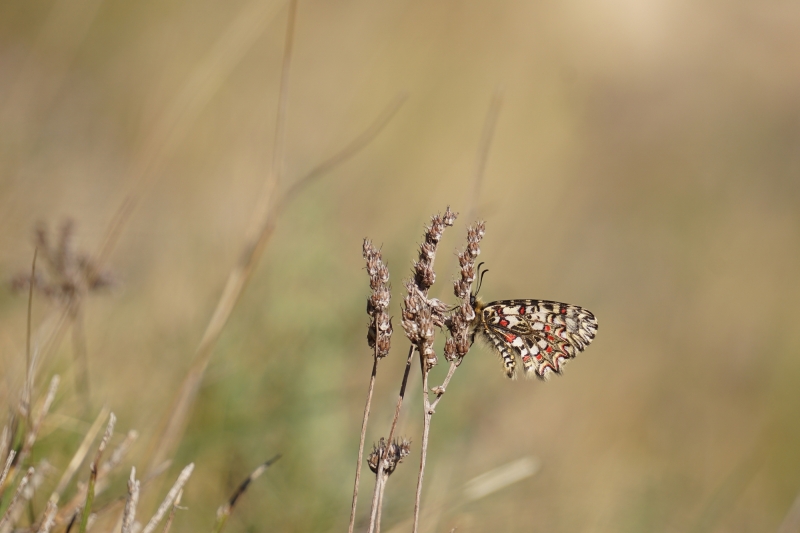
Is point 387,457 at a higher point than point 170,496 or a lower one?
higher

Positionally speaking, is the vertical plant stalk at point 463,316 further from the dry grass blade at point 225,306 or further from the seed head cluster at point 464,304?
the dry grass blade at point 225,306

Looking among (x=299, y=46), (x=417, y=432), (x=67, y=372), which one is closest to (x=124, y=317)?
(x=67, y=372)

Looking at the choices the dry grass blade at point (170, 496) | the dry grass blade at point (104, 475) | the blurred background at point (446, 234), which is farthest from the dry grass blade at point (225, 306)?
the dry grass blade at point (170, 496)

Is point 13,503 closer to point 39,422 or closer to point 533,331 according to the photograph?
point 39,422

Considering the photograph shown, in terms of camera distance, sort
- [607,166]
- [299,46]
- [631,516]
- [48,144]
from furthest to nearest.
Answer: [607,166] → [299,46] → [48,144] → [631,516]

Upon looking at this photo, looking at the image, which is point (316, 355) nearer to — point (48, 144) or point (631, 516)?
point (631, 516)

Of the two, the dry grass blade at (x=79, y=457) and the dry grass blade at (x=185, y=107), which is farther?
the dry grass blade at (x=185, y=107)

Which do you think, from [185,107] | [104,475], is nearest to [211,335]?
[104,475]
